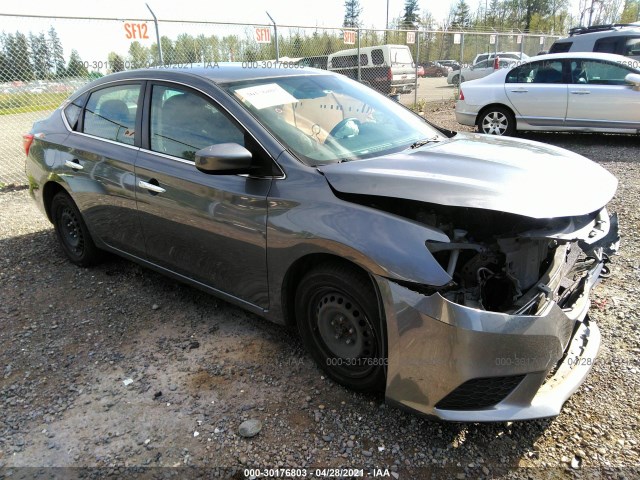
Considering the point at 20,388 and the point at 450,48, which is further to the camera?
the point at 450,48

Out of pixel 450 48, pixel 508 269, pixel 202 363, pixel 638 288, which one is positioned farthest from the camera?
pixel 450 48

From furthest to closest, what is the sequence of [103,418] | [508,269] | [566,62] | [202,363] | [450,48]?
[450,48], [566,62], [202,363], [103,418], [508,269]

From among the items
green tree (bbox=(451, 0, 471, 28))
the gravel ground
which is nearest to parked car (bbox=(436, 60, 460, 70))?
the gravel ground

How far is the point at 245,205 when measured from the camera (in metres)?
2.81

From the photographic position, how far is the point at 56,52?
25.4 feet

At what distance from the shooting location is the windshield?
2855 mm

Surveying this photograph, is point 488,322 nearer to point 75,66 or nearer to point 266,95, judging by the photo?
point 266,95

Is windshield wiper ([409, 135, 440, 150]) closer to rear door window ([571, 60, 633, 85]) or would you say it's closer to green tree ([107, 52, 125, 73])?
rear door window ([571, 60, 633, 85])

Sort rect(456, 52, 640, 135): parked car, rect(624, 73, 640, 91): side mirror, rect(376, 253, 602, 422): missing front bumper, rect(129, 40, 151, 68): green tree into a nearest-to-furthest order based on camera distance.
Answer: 1. rect(376, 253, 602, 422): missing front bumper
2. rect(624, 73, 640, 91): side mirror
3. rect(456, 52, 640, 135): parked car
4. rect(129, 40, 151, 68): green tree

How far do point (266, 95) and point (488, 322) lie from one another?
196cm

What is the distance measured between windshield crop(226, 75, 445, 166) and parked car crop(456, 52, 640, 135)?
6238 millimetres

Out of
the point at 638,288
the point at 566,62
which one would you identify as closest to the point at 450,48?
the point at 566,62

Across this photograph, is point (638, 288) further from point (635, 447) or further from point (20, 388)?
point (20, 388)

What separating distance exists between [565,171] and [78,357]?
316 cm
